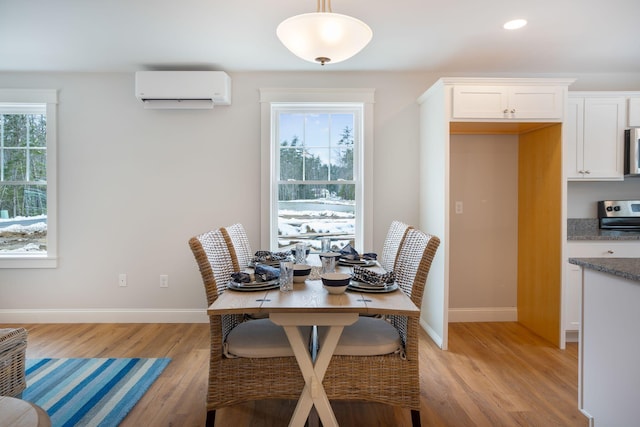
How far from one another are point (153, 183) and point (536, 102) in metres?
3.47

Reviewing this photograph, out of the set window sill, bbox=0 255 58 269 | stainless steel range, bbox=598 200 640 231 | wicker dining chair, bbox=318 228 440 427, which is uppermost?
stainless steel range, bbox=598 200 640 231

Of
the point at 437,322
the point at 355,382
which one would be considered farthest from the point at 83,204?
the point at 437,322

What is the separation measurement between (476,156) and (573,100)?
884mm

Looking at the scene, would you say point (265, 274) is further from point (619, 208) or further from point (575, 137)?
point (619, 208)

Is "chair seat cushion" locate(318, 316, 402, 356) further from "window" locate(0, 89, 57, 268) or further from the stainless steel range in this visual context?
"window" locate(0, 89, 57, 268)

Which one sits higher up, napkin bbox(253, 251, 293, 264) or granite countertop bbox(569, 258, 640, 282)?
granite countertop bbox(569, 258, 640, 282)

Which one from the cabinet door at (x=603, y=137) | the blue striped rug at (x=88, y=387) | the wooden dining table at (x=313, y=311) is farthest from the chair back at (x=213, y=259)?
the cabinet door at (x=603, y=137)

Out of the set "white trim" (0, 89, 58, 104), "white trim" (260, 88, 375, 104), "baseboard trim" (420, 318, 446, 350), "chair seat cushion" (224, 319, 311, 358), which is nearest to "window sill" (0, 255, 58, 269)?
"white trim" (0, 89, 58, 104)

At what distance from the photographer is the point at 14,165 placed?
3676 millimetres

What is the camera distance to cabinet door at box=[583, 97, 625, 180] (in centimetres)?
324

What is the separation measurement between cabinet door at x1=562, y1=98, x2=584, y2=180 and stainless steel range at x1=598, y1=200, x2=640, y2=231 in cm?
56

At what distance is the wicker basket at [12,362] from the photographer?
1944 mm

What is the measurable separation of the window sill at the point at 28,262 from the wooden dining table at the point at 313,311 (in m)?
2.76

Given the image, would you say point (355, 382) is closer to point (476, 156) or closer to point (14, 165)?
point (476, 156)
